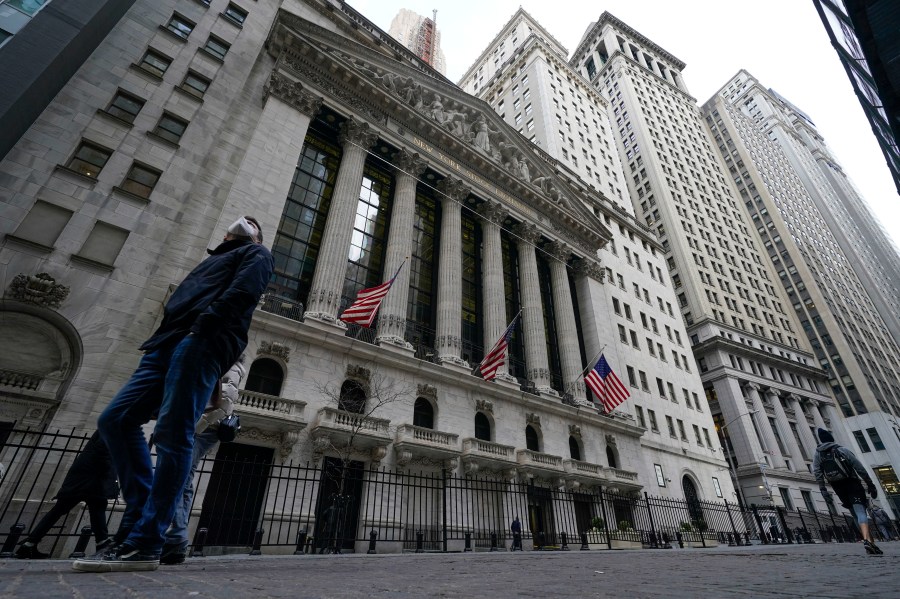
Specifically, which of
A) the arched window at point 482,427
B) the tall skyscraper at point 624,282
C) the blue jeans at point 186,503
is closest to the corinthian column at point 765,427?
the tall skyscraper at point 624,282

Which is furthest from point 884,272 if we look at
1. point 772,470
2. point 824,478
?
point 824,478

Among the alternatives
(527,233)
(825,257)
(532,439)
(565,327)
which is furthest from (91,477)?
(825,257)

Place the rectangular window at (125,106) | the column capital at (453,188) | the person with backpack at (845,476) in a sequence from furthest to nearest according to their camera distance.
Result: 1. the column capital at (453,188)
2. the rectangular window at (125,106)
3. the person with backpack at (845,476)

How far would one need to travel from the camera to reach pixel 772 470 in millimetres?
47594

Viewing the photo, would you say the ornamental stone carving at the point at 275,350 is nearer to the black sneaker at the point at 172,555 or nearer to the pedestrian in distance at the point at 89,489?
the pedestrian in distance at the point at 89,489

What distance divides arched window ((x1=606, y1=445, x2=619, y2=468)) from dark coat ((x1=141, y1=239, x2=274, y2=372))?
98.2 ft

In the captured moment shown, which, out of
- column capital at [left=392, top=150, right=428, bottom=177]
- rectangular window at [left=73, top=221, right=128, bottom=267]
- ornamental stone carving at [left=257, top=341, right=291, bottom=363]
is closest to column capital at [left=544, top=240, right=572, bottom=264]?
column capital at [left=392, top=150, right=428, bottom=177]

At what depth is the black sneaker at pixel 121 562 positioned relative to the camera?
10.6ft

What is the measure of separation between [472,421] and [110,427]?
68.6ft

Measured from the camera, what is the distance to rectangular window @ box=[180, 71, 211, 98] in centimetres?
2312

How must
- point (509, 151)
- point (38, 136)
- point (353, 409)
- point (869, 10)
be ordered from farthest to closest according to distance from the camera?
point (509, 151) < point (353, 409) < point (38, 136) < point (869, 10)

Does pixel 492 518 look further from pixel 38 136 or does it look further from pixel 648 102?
pixel 648 102

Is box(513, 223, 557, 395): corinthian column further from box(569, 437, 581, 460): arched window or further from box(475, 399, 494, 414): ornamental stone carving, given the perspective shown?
box(475, 399, 494, 414): ornamental stone carving

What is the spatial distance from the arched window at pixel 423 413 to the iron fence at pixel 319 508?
2448 mm
